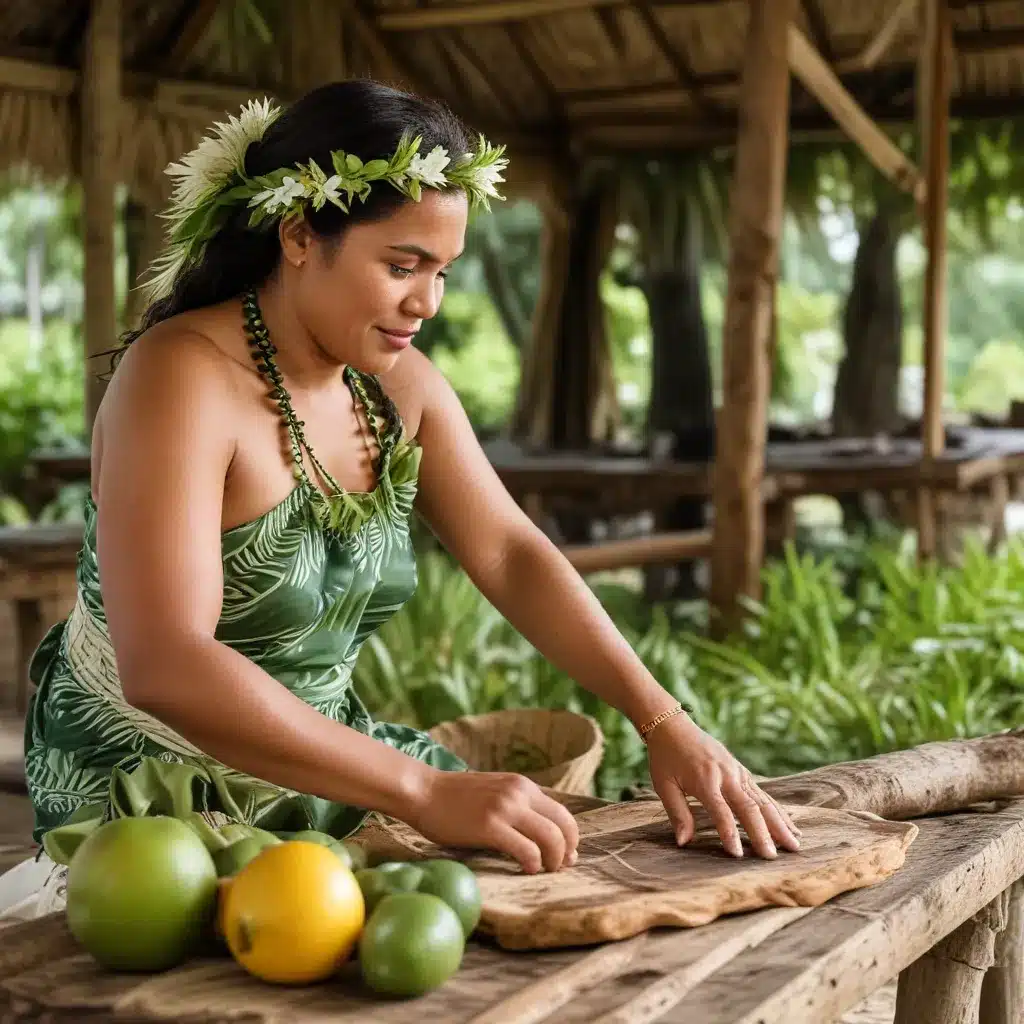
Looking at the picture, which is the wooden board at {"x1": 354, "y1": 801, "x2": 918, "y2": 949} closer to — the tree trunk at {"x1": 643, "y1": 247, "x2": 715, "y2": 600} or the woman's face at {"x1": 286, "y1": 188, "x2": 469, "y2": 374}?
the woman's face at {"x1": 286, "y1": 188, "x2": 469, "y2": 374}

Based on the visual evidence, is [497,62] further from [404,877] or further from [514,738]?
[404,877]

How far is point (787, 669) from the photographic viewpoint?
464 cm

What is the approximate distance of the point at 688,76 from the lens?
7008 millimetres

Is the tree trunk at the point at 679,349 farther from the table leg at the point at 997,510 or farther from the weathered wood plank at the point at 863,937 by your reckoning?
the weathered wood plank at the point at 863,937

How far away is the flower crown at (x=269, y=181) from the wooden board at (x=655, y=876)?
0.69 metres

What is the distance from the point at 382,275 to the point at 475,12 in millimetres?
4629

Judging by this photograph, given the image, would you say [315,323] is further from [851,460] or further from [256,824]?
[851,460]

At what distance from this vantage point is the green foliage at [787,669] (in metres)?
3.89

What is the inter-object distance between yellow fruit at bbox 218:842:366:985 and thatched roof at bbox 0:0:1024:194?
4.71m

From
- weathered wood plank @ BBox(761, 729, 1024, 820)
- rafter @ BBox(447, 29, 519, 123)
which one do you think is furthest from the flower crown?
rafter @ BBox(447, 29, 519, 123)

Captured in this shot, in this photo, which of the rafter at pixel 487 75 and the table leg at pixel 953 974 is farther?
the rafter at pixel 487 75

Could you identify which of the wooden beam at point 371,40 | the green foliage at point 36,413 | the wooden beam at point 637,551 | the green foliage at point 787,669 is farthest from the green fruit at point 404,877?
the green foliage at point 36,413

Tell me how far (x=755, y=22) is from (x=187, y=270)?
10.6 ft

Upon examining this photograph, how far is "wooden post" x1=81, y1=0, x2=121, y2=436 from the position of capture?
16.4ft
